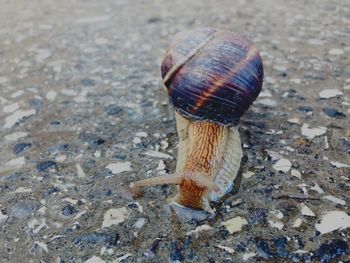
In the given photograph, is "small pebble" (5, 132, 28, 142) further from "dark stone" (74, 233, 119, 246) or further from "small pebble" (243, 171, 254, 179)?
"small pebble" (243, 171, 254, 179)

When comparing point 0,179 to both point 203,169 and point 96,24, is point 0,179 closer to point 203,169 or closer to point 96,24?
point 203,169

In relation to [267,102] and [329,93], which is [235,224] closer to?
[267,102]

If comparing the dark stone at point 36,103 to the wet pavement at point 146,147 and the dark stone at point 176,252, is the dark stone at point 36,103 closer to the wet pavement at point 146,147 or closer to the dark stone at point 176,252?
the wet pavement at point 146,147

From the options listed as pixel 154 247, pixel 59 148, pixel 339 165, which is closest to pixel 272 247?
pixel 154 247

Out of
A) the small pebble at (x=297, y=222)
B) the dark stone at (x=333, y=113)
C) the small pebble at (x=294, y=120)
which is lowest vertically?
the small pebble at (x=294, y=120)

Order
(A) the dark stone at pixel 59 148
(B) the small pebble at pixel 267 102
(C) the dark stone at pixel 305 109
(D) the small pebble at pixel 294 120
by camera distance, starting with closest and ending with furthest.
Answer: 1. (A) the dark stone at pixel 59 148
2. (D) the small pebble at pixel 294 120
3. (C) the dark stone at pixel 305 109
4. (B) the small pebble at pixel 267 102

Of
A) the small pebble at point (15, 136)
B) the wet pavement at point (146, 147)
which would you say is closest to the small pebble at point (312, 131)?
the wet pavement at point (146, 147)
